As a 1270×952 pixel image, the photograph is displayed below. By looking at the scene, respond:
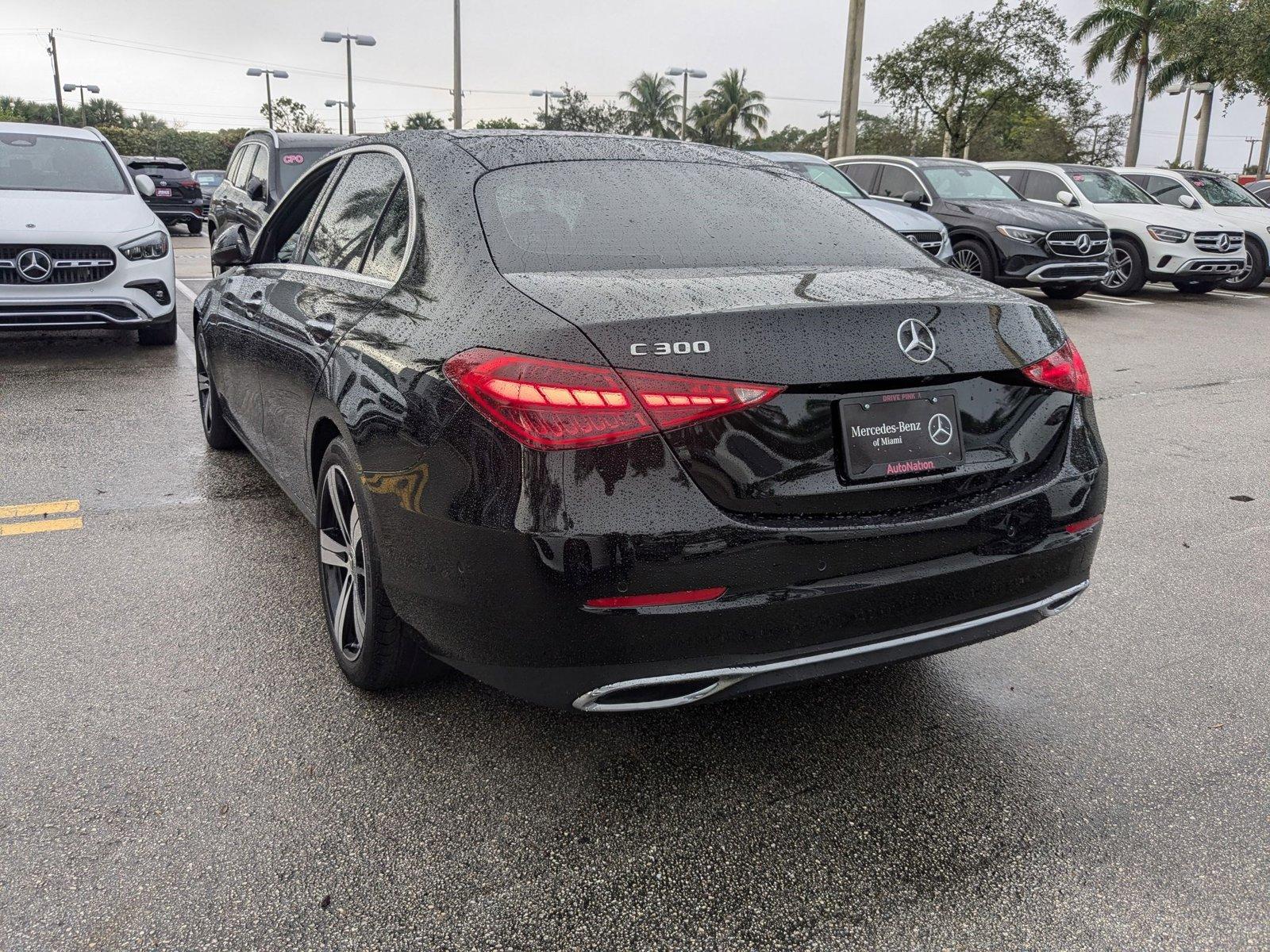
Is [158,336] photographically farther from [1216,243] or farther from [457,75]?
[457,75]

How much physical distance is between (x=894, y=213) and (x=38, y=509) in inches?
390

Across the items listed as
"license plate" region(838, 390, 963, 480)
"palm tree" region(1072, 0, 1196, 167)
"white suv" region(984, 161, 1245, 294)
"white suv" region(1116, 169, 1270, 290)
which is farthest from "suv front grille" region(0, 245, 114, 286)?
"palm tree" region(1072, 0, 1196, 167)

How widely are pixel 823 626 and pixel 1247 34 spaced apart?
3201 cm

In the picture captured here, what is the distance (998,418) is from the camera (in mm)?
2482

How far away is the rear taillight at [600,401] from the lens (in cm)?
211

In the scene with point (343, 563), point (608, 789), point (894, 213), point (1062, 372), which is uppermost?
point (894, 213)

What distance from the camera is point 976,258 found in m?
12.9

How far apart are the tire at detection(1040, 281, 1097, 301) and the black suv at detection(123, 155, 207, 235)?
693 inches

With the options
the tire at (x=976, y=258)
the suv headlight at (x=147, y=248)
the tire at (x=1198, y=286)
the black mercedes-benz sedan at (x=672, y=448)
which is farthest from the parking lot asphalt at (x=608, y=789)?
the tire at (x=1198, y=286)

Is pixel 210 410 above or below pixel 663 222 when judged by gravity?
below

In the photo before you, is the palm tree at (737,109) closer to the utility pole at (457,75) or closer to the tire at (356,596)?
the utility pole at (457,75)

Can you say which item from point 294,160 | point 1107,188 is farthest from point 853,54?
point 294,160

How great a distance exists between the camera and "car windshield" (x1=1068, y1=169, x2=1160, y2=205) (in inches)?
592

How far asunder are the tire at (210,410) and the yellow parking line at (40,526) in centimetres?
90
